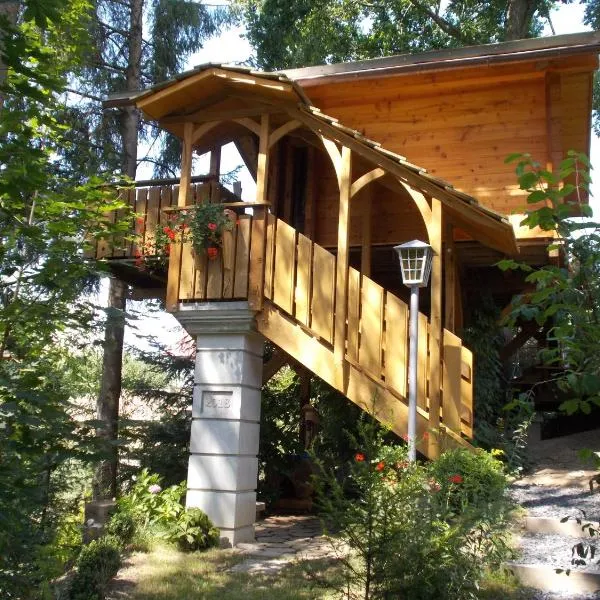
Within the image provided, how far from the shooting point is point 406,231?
393 inches

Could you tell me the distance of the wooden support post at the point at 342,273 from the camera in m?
7.62

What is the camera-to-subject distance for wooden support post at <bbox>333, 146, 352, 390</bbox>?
762cm

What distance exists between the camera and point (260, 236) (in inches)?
322

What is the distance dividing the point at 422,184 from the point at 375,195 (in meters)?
2.48

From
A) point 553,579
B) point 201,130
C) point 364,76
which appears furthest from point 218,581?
point 364,76

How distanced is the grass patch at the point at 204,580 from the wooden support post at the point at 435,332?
72.3 inches

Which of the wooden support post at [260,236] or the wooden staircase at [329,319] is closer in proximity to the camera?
the wooden staircase at [329,319]

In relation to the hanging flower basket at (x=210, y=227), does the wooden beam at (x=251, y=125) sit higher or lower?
higher

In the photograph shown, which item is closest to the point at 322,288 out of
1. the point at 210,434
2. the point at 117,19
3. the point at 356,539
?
the point at 210,434

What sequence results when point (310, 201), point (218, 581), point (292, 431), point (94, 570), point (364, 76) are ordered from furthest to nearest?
point (292, 431)
point (310, 201)
point (364, 76)
point (218, 581)
point (94, 570)

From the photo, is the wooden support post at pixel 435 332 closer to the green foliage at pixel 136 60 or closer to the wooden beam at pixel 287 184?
the wooden beam at pixel 287 184

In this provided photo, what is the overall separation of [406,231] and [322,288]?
256cm

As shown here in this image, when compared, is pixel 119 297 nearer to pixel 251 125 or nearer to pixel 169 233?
pixel 169 233

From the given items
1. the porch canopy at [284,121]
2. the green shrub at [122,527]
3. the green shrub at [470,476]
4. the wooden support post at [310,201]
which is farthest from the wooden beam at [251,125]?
the green shrub at [122,527]
